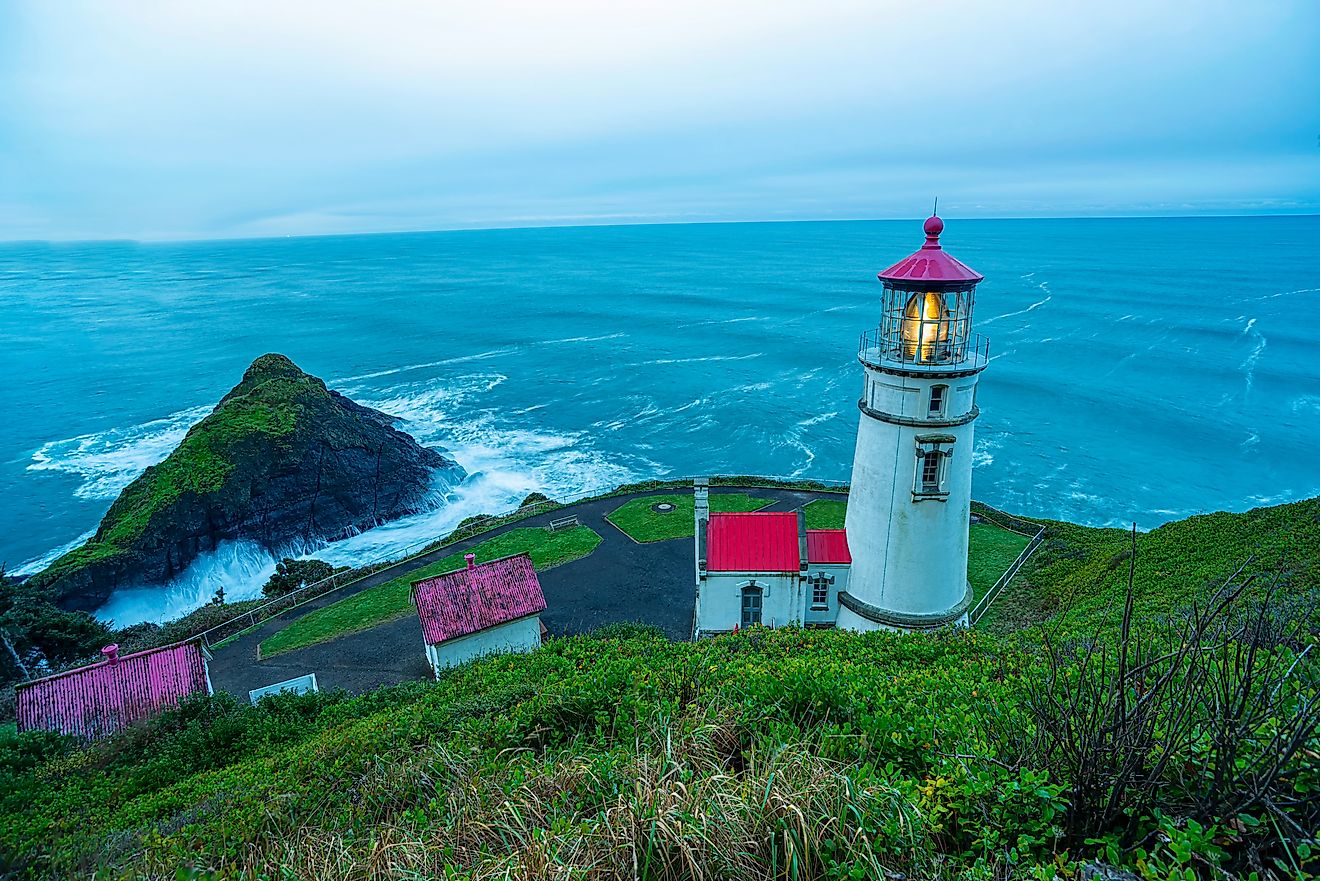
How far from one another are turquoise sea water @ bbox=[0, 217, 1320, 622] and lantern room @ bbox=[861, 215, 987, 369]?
2399 centimetres

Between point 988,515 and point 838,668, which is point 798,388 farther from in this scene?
point 838,668

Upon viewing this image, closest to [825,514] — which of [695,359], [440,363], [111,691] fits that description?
[111,691]

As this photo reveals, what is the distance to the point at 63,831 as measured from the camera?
7.22m

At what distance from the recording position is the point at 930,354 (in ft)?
42.0

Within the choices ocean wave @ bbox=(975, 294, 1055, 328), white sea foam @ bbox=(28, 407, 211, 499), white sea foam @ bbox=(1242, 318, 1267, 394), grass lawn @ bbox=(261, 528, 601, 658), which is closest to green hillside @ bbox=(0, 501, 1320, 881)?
grass lawn @ bbox=(261, 528, 601, 658)

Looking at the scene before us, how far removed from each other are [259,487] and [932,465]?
29514 mm

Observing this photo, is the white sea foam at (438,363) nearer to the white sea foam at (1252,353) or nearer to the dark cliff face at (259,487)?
the dark cliff face at (259,487)

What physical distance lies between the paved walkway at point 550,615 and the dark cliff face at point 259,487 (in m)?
11.7

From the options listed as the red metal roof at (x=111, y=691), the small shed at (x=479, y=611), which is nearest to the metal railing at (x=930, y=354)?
the small shed at (x=479, y=611)

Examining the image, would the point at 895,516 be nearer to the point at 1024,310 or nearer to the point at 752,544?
Result: the point at 752,544

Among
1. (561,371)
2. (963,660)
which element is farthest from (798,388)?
(963,660)

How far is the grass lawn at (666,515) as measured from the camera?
921 inches

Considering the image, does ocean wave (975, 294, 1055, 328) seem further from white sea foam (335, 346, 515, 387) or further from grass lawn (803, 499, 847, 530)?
grass lawn (803, 499, 847, 530)

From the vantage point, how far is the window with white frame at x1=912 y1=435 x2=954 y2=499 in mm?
12890
